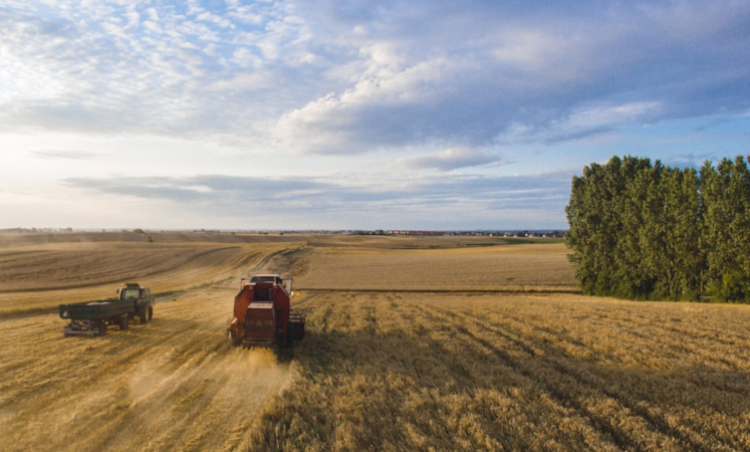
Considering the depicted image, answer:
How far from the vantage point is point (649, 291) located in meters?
36.1

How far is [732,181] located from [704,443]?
2937 centimetres

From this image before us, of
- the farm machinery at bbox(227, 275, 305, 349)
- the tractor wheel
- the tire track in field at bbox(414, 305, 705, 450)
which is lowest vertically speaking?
the tractor wheel

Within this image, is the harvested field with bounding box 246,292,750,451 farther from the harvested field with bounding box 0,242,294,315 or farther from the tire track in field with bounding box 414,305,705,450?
the harvested field with bounding box 0,242,294,315

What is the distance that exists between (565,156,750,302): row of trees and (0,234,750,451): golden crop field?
10.4 metres

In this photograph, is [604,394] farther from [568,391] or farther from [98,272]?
[98,272]

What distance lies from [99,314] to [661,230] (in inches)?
1471

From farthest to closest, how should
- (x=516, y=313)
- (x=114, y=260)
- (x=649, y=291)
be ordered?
(x=114, y=260) → (x=649, y=291) → (x=516, y=313)

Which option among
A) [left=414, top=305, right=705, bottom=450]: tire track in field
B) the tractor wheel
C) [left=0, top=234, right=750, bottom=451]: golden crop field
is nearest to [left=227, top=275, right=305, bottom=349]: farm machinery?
[left=0, top=234, right=750, bottom=451]: golden crop field

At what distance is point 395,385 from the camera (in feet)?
32.9

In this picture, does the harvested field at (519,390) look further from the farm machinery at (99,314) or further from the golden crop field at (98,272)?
the golden crop field at (98,272)

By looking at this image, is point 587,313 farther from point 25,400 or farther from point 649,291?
point 25,400

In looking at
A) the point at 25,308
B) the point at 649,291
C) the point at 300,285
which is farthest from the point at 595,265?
the point at 25,308

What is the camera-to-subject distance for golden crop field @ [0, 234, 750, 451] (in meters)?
7.36

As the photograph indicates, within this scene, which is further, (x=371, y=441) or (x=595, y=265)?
(x=595, y=265)
